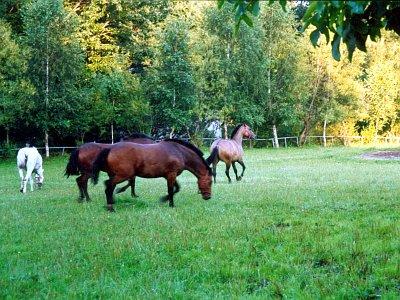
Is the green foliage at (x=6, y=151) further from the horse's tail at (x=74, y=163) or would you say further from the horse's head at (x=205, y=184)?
the horse's head at (x=205, y=184)

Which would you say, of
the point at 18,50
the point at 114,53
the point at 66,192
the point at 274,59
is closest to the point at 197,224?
the point at 66,192

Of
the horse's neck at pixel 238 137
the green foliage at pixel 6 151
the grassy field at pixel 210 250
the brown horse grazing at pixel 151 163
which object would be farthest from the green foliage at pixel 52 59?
the grassy field at pixel 210 250

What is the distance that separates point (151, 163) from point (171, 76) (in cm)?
3329

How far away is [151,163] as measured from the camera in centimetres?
1228

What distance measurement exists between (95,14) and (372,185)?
35.9 meters

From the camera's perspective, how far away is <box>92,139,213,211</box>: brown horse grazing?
11.8 meters

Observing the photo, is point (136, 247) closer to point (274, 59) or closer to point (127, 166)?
point (127, 166)

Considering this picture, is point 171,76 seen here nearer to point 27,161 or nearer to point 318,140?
point 318,140

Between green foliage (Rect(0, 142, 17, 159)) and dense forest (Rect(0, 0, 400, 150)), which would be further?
dense forest (Rect(0, 0, 400, 150))

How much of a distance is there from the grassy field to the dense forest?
24.9 metres

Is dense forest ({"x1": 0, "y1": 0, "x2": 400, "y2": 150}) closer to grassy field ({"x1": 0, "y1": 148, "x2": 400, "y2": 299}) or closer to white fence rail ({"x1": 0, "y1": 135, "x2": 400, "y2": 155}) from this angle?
white fence rail ({"x1": 0, "y1": 135, "x2": 400, "y2": 155})

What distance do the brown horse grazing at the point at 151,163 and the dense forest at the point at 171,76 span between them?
22867 mm

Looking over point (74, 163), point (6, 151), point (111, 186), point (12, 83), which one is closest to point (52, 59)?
point (12, 83)

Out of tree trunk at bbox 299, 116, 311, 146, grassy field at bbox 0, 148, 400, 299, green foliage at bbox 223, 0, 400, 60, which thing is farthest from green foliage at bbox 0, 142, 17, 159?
green foliage at bbox 223, 0, 400, 60
